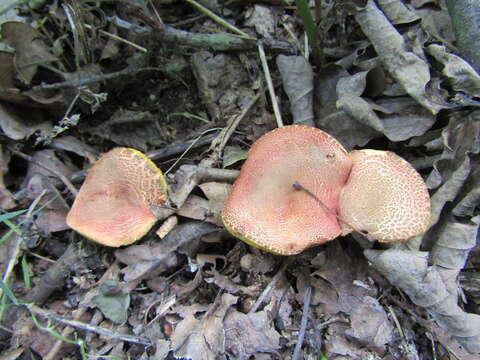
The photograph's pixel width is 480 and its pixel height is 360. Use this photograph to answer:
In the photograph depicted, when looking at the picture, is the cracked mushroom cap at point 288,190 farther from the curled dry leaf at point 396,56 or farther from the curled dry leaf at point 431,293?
the curled dry leaf at point 396,56

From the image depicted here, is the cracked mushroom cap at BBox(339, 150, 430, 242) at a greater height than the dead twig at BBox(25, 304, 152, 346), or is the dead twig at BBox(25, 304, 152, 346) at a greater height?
the cracked mushroom cap at BBox(339, 150, 430, 242)

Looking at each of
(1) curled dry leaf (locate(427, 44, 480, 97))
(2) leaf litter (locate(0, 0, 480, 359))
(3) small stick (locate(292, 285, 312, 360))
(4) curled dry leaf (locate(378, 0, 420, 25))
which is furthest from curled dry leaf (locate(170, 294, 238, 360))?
(4) curled dry leaf (locate(378, 0, 420, 25))

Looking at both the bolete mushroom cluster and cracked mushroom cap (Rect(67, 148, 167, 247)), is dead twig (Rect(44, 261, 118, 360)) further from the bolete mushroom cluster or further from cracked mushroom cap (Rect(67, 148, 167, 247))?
the bolete mushroom cluster

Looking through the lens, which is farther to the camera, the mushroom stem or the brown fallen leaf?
the mushroom stem

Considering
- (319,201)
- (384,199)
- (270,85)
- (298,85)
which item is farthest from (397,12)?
(319,201)

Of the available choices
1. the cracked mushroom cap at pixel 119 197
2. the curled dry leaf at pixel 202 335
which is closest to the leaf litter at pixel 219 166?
the curled dry leaf at pixel 202 335
